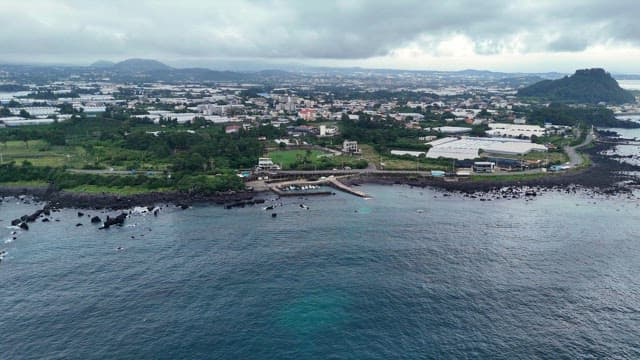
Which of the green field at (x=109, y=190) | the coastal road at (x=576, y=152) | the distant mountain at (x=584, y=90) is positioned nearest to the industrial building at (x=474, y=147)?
the coastal road at (x=576, y=152)

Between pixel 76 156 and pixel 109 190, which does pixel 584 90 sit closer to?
pixel 76 156

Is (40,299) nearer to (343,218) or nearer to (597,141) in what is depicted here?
(343,218)

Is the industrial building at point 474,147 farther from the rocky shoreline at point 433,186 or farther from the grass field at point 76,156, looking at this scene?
the grass field at point 76,156

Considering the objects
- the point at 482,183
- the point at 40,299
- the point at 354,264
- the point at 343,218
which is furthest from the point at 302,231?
the point at 482,183

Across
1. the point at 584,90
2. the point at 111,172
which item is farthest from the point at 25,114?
the point at 584,90

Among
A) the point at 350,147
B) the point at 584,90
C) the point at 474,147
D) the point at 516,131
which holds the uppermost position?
the point at 584,90
